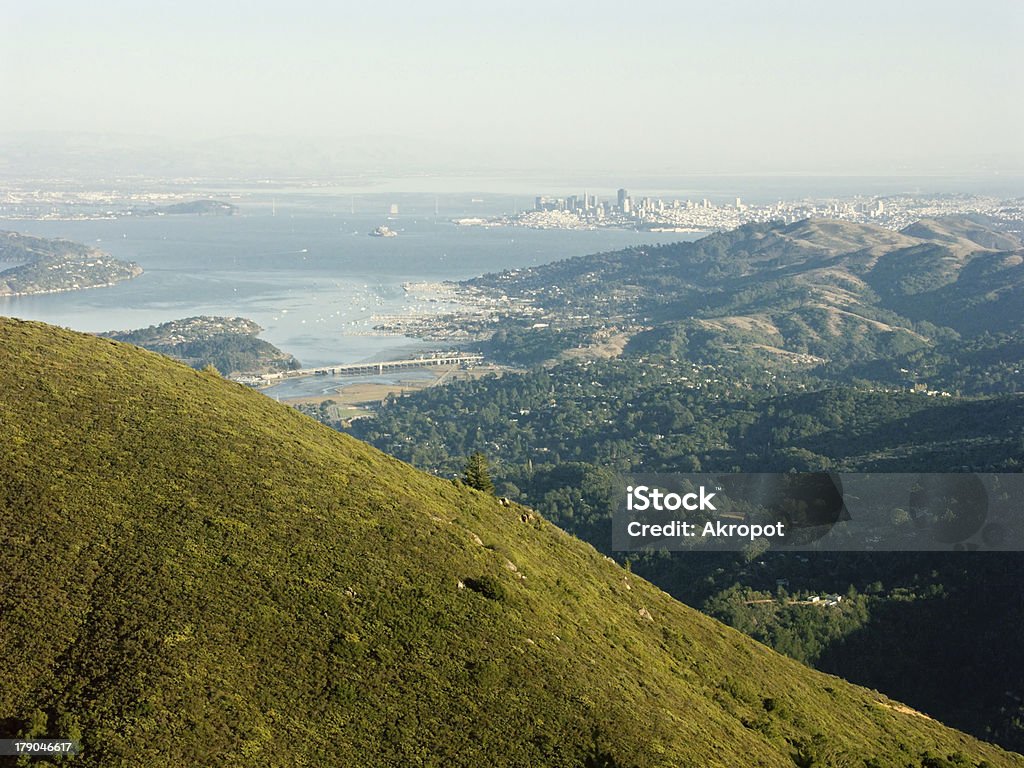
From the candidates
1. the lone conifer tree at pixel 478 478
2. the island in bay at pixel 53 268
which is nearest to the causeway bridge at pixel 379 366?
the island in bay at pixel 53 268

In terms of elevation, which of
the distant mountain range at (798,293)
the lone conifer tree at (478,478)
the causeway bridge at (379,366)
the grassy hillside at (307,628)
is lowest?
the causeway bridge at (379,366)

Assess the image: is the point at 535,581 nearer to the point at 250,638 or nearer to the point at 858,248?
the point at 250,638

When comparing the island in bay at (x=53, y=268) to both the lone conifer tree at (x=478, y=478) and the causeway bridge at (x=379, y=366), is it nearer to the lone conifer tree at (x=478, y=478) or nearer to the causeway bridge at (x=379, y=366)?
the causeway bridge at (x=379, y=366)

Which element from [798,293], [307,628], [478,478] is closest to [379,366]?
[798,293]

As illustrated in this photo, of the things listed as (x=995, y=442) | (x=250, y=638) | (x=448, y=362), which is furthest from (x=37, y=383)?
(x=448, y=362)

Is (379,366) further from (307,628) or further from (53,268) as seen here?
(307,628)
